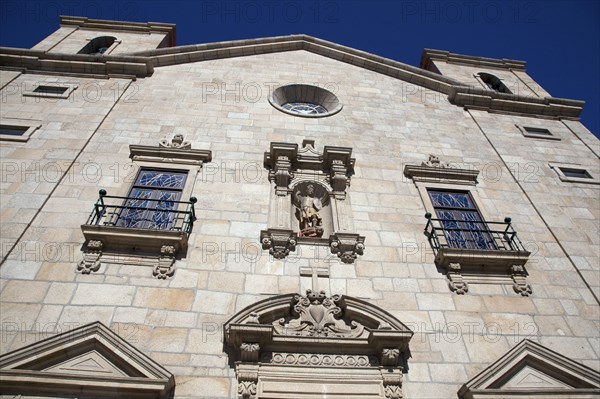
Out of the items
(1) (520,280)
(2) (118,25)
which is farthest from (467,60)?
(2) (118,25)

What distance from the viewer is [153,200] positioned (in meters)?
10.0

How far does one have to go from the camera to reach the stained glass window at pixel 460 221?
1048 centimetres

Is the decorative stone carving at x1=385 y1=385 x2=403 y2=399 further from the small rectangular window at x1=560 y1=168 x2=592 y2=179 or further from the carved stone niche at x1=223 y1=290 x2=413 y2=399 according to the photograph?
the small rectangular window at x1=560 y1=168 x2=592 y2=179

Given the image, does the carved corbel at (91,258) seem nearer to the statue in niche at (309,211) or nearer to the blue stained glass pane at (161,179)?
the blue stained glass pane at (161,179)

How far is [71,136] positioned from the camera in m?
12.0

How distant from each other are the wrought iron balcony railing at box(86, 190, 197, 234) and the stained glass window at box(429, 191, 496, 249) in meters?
5.80

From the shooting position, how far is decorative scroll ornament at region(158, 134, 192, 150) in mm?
12066

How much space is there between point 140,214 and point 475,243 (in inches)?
304

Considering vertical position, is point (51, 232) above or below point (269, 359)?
above

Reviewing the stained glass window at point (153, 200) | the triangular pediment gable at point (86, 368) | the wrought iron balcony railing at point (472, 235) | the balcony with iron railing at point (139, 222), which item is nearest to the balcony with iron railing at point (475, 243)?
the wrought iron balcony railing at point (472, 235)

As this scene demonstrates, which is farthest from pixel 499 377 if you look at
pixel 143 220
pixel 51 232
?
pixel 51 232

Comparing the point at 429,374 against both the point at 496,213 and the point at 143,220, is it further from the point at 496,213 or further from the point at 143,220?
the point at 143,220

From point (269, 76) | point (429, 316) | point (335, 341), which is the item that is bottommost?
point (335, 341)

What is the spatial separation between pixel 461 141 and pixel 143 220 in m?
9.82
